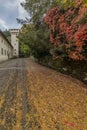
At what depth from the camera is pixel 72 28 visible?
44.9ft

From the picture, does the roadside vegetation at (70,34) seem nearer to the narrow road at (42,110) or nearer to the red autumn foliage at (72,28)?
the red autumn foliage at (72,28)

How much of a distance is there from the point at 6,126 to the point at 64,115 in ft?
5.42

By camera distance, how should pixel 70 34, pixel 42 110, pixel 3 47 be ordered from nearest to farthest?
pixel 42 110 < pixel 70 34 < pixel 3 47

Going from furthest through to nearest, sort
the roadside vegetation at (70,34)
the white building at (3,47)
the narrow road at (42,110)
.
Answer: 1. the white building at (3,47)
2. the roadside vegetation at (70,34)
3. the narrow road at (42,110)

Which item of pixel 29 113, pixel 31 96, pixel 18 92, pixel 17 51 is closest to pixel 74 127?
pixel 29 113

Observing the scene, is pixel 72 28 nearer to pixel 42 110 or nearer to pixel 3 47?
pixel 42 110

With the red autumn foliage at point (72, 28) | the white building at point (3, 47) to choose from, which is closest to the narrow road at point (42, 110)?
the red autumn foliage at point (72, 28)

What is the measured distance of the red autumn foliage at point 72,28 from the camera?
468 inches

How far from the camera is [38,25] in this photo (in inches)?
1082

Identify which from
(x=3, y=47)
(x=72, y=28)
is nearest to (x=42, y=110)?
(x=72, y=28)

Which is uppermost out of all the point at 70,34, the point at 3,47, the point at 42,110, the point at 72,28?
the point at 72,28

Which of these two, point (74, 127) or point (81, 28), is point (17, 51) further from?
point (74, 127)

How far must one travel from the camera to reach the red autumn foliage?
11887mm

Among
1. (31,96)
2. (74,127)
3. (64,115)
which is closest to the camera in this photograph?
(74,127)
